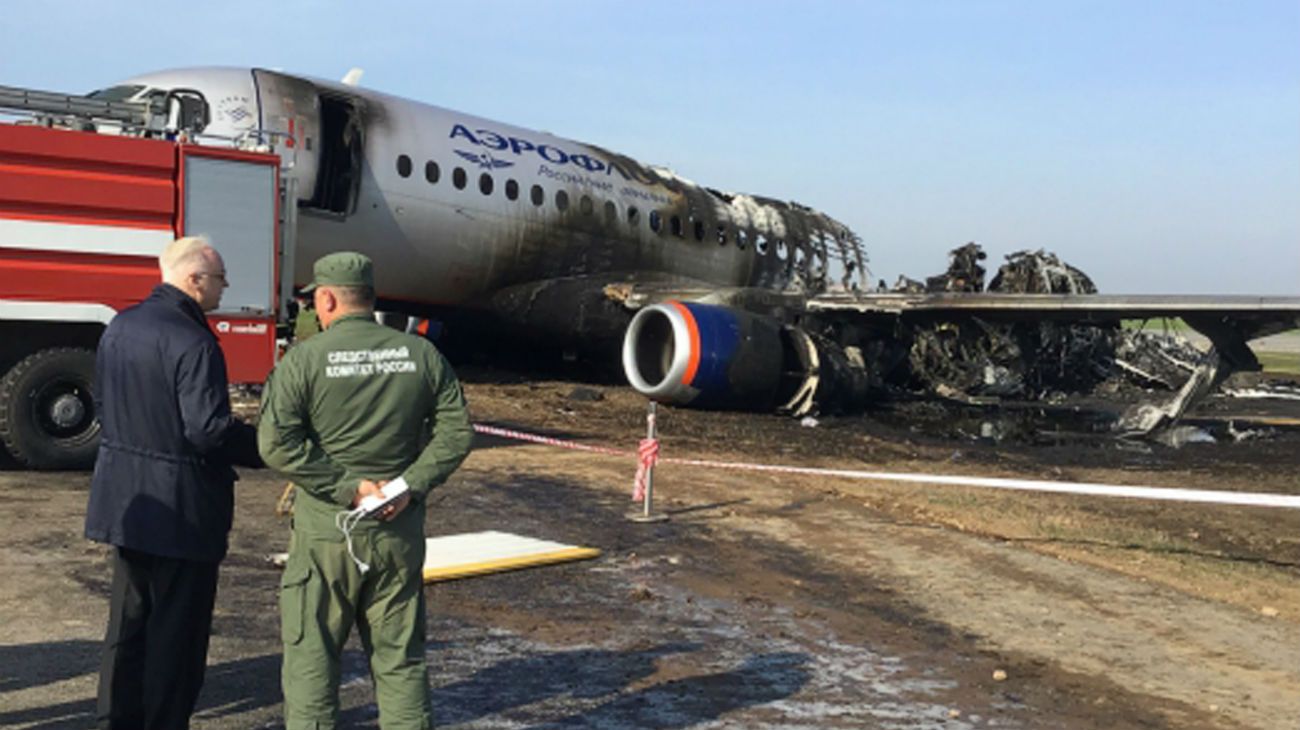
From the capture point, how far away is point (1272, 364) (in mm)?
58781

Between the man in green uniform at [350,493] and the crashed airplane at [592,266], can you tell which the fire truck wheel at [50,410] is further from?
the man in green uniform at [350,493]

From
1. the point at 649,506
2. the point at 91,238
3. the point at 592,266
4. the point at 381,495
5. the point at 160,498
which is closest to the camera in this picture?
the point at 381,495

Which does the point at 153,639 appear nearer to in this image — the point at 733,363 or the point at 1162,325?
the point at 733,363

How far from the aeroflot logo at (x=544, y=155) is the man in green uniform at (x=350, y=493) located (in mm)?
13236

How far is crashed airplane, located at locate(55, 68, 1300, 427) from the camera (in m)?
15.4

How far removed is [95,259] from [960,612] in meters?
7.22

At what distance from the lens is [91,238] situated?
10.0 metres

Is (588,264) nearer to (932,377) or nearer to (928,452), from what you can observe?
(928,452)

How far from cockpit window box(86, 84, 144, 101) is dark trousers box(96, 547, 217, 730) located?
35.7 feet

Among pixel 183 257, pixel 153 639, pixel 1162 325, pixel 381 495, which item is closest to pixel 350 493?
pixel 381 495

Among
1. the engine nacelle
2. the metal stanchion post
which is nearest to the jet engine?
the engine nacelle

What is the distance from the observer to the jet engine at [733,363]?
53.5 ft

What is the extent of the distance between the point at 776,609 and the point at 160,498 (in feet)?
12.5

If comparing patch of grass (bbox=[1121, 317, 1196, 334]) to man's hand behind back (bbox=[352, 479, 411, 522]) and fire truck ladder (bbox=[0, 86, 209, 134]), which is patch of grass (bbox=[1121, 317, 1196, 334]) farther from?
man's hand behind back (bbox=[352, 479, 411, 522])
